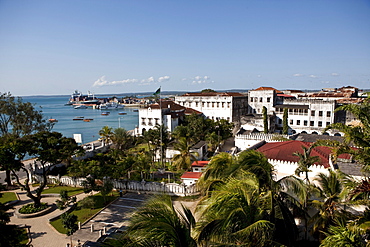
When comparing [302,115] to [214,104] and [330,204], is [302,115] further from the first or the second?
[330,204]

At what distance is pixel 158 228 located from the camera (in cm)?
525

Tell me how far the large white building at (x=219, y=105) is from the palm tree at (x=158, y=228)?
46883mm

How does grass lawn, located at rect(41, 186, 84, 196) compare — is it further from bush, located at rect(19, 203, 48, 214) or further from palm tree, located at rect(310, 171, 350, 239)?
palm tree, located at rect(310, 171, 350, 239)

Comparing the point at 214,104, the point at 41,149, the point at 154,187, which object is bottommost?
the point at 154,187

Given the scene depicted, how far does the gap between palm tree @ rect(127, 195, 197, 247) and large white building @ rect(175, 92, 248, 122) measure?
4688 centimetres

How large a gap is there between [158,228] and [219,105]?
48.7 meters

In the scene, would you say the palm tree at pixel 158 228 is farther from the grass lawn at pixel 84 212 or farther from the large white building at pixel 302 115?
the large white building at pixel 302 115

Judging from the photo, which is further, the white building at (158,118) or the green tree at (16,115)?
the white building at (158,118)

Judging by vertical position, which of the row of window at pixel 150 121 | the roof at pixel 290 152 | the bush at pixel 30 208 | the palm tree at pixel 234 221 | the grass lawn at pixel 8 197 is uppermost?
the palm tree at pixel 234 221

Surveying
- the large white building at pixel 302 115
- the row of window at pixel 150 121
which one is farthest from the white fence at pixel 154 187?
the large white building at pixel 302 115

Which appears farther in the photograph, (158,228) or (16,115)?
(16,115)

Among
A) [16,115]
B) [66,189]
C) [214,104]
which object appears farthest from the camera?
[214,104]

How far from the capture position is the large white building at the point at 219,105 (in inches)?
2040

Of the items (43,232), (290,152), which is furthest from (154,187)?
(290,152)
